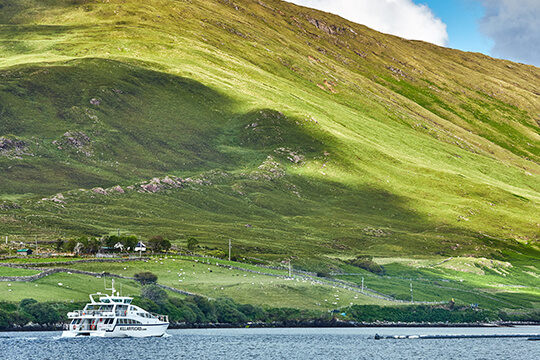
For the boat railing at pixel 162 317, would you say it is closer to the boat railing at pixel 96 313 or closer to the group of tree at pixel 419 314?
the boat railing at pixel 96 313

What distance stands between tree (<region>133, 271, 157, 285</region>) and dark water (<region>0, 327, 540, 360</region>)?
2312cm

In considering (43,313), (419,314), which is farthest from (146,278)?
(419,314)

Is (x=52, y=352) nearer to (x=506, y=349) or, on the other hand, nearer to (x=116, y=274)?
(x=116, y=274)

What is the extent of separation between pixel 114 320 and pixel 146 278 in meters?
37.4

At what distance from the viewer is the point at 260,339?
130375 mm

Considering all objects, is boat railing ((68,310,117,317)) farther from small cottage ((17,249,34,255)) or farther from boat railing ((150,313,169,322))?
small cottage ((17,249,34,255))

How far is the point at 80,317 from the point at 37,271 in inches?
1437

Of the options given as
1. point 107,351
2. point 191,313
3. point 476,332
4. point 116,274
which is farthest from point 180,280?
point 476,332

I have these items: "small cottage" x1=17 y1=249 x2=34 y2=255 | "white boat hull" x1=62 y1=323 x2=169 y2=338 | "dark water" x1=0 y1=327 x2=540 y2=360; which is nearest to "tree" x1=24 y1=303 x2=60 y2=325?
"dark water" x1=0 y1=327 x2=540 y2=360

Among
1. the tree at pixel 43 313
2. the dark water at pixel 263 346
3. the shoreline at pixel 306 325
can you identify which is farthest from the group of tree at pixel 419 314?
the tree at pixel 43 313

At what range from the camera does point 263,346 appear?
121625mm

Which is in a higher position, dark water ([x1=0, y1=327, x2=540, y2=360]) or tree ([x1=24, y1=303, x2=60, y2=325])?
tree ([x1=24, y1=303, x2=60, y2=325])

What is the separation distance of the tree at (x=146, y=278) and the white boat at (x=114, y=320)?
31.3 m

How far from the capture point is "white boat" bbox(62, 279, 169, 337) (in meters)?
119
